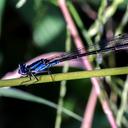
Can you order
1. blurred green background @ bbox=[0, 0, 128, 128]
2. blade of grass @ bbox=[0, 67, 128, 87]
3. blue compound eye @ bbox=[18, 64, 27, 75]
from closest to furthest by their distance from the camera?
blade of grass @ bbox=[0, 67, 128, 87]
blue compound eye @ bbox=[18, 64, 27, 75]
blurred green background @ bbox=[0, 0, 128, 128]

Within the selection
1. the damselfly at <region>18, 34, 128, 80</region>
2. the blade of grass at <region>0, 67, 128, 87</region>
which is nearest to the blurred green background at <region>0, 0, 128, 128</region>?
the damselfly at <region>18, 34, 128, 80</region>

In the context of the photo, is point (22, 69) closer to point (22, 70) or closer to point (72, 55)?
point (22, 70)

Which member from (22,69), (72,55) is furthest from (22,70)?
(72,55)

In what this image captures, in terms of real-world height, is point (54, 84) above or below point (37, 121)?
above

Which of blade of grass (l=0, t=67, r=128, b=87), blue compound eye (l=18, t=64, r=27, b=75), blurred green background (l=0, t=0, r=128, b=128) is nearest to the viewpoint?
blade of grass (l=0, t=67, r=128, b=87)

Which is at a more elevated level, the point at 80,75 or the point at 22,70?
the point at 22,70

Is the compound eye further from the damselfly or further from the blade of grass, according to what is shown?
the blade of grass

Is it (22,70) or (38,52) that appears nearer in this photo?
(22,70)

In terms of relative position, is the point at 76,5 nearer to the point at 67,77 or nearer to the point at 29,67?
the point at 29,67

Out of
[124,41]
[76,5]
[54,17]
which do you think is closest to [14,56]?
[54,17]

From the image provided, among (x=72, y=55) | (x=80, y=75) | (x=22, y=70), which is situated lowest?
(x=80, y=75)

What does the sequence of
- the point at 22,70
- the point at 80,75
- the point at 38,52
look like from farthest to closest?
the point at 38,52, the point at 22,70, the point at 80,75
